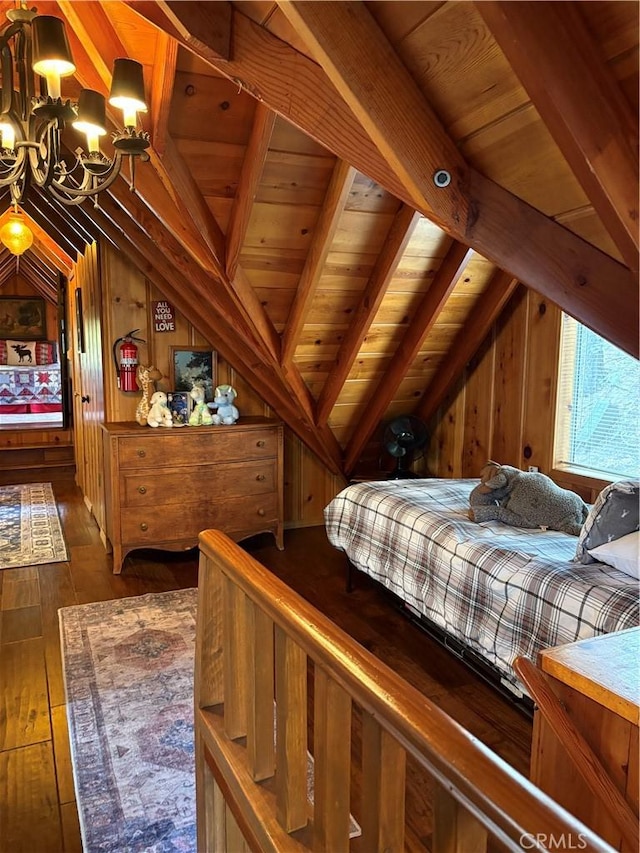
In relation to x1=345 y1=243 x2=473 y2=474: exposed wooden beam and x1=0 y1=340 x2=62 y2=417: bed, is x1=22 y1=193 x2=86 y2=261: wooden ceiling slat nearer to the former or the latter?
x1=345 y1=243 x2=473 y2=474: exposed wooden beam

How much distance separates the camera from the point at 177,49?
2.11 m

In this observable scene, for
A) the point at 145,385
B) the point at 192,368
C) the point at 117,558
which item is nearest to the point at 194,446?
the point at 145,385

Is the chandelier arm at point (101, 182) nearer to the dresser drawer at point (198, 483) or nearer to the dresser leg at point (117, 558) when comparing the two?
the dresser drawer at point (198, 483)

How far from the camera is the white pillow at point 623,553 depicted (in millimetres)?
2023

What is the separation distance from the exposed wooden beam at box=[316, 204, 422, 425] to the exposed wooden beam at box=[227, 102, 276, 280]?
26.9 inches

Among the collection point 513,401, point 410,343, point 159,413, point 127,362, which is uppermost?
point 410,343

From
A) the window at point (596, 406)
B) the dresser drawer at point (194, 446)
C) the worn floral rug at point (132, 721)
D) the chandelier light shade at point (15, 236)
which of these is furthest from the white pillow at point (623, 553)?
the chandelier light shade at point (15, 236)

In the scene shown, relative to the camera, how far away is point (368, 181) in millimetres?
2561

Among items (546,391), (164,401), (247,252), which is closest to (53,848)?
(247,252)

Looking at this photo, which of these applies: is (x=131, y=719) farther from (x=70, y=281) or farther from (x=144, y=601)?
(x=70, y=281)

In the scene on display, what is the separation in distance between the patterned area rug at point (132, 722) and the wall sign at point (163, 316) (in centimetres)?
185

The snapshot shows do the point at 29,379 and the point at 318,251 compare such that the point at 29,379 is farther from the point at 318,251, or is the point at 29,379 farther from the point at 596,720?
the point at 596,720

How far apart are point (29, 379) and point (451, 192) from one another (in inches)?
363

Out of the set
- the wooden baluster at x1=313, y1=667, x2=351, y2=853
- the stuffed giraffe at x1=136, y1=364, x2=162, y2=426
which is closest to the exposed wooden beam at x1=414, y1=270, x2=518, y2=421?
the stuffed giraffe at x1=136, y1=364, x2=162, y2=426
